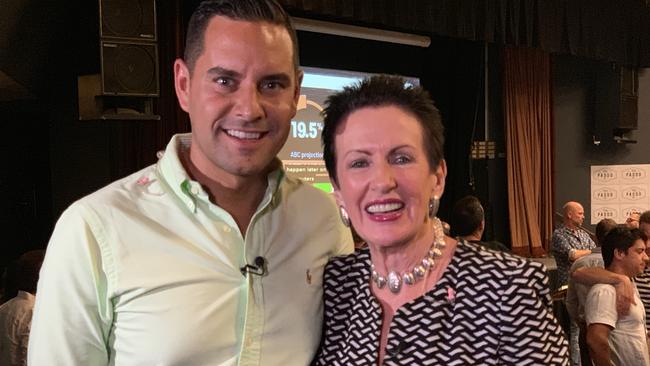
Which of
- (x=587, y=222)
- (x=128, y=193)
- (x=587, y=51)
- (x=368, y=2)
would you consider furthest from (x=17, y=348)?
(x=587, y=222)

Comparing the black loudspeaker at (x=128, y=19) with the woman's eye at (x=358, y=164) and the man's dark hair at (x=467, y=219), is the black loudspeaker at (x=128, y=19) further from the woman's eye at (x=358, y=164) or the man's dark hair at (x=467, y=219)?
the woman's eye at (x=358, y=164)

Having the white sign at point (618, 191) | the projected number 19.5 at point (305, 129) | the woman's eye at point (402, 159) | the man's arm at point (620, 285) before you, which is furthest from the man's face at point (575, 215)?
the woman's eye at point (402, 159)

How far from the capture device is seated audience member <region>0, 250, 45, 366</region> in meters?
3.05

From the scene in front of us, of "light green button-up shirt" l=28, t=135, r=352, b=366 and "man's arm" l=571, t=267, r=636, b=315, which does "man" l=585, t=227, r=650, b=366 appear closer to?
"man's arm" l=571, t=267, r=636, b=315

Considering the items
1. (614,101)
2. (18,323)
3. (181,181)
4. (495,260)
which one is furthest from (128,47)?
(614,101)

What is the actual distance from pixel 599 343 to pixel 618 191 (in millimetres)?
5375

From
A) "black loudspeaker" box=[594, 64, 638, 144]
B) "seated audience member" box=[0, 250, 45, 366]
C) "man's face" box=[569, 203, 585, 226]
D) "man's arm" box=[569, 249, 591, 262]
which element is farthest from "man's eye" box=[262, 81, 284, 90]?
"black loudspeaker" box=[594, 64, 638, 144]

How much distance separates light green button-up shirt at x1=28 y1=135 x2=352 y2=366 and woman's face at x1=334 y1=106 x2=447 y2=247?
8.6 inches

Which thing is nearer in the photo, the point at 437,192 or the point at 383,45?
the point at 437,192

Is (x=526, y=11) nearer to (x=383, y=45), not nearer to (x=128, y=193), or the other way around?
(x=383, y=45)

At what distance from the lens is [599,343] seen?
318 centimetres

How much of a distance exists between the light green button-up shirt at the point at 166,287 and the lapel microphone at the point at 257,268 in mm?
10

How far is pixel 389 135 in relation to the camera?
1.28 metres

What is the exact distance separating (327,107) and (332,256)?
36cm
